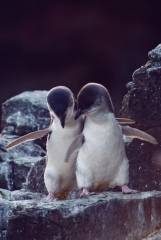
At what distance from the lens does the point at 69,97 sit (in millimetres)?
3777

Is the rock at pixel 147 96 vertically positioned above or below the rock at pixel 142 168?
above

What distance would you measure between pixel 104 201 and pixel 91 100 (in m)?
0.59

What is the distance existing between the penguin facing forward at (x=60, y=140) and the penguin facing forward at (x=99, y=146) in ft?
0.18

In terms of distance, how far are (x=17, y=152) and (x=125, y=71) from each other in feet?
4.72

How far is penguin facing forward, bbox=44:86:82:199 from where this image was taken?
148 inches

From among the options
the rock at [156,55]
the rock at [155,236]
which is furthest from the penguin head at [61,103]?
the rock at [155,236]

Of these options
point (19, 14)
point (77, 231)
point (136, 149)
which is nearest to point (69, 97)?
point (136, 149)

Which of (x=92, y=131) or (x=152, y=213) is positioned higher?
(x=92, y=131)

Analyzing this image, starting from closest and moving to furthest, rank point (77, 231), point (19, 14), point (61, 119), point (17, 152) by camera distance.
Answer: point (77, 231) < point (61, 119) < point (17, 152) < point (19, 14)

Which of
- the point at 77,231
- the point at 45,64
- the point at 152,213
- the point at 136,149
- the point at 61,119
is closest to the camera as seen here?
the point at 77,231

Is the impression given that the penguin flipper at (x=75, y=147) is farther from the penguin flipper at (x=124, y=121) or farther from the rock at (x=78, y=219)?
the rock at (x=78, y=219)

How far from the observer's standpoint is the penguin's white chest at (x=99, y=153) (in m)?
3.71

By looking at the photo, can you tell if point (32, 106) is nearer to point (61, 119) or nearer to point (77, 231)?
point (61, 119)

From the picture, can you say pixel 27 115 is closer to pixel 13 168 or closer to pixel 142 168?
pixel 13 168
